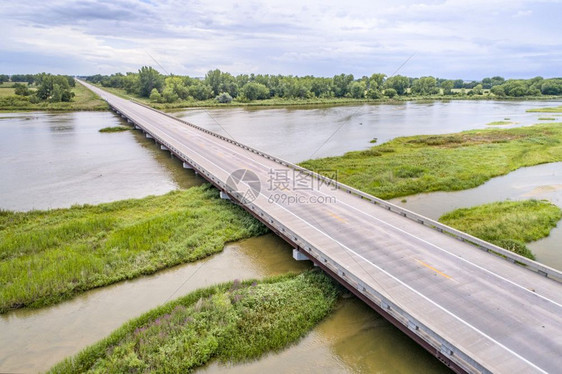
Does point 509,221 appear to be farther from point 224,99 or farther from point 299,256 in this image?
point 224,99

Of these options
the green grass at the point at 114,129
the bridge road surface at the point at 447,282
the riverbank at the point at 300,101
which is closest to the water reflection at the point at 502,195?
the bridge road surface at the point at 447,282

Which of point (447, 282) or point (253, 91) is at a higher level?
point (253, 91)

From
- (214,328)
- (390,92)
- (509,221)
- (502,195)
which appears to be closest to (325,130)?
(502,195)

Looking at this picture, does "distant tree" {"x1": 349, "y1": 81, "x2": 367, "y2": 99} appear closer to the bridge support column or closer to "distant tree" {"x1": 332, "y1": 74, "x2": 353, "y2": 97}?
"distant tree" {"x1": 332, "y1": 74, "x2": 353, "y2": 97}

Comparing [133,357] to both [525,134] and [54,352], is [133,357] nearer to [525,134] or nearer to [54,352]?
[54,352]

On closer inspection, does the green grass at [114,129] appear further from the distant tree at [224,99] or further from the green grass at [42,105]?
the distant tree at [224,99]
